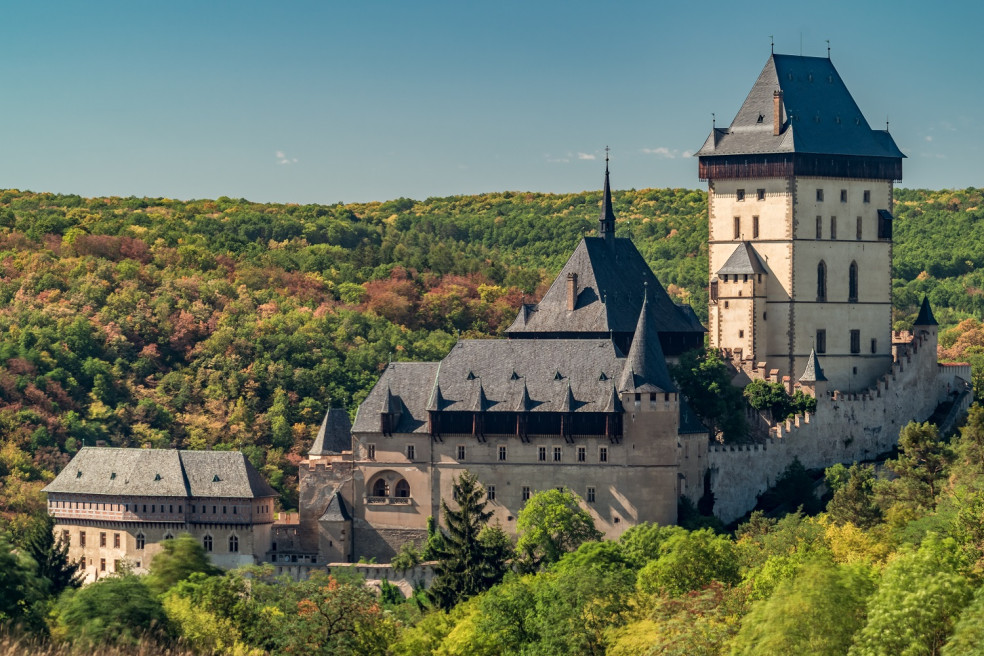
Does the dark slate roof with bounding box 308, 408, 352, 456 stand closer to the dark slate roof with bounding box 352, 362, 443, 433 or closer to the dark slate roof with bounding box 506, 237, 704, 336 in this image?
the dark slate roof with bounding box 352, 362, 443, 433

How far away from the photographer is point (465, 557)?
3086 inches

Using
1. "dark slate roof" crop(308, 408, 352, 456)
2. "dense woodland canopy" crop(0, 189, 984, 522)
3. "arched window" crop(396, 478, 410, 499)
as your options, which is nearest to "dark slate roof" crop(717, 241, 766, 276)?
"dark slate roof" crop(308, 408, 352, 456)

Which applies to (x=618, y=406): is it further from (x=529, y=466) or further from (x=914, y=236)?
(x=914, y=236)

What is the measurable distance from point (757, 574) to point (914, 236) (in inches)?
3099

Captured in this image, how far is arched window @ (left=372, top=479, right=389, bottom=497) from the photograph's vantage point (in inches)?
3297

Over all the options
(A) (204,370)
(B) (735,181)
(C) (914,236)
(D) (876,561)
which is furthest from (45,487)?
(C) (914,236)

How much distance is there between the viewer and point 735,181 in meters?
92.4

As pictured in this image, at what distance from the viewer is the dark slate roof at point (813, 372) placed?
8912cm

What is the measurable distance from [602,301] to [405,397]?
8110 millimetres

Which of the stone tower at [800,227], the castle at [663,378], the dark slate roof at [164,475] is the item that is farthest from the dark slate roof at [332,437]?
the stone tower at [800,227]

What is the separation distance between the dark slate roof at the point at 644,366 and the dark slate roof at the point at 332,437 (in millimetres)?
11644

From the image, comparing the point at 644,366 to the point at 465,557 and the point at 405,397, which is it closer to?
the point at 405,397

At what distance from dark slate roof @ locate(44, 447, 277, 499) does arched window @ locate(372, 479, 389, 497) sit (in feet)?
11.9

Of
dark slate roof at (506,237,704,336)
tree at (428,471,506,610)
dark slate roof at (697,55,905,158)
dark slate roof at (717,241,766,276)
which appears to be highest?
dark slate roof at (697,55,905,158)
